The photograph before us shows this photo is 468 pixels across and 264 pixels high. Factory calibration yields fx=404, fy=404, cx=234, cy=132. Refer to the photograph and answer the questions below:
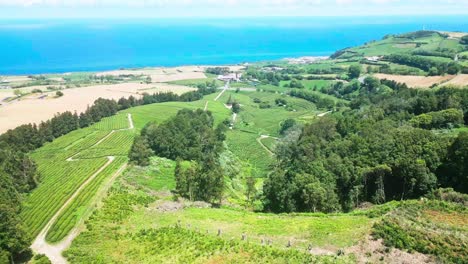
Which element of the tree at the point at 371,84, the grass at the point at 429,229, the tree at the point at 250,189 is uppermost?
the tree at the point at 371,84

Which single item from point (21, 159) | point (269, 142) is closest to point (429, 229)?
point (21, 159)

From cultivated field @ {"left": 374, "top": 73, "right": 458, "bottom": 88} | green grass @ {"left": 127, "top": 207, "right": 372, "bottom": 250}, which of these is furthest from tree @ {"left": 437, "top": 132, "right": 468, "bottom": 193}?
cultivated field @ {"left": 374, "top": 73, "right": 458, "bottom": 88}

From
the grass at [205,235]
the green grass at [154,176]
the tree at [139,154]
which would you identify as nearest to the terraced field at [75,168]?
the tree at [139,154]

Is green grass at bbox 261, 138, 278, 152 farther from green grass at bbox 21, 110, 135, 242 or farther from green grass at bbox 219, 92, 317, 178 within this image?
green grass at bbox 21, 110, 135, 242

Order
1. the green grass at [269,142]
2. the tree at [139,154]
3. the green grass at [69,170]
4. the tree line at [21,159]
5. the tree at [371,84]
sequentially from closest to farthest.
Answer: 1. the tree line at [21,159]
2. the green grass at [69,170]
3. the tree at [139,154]
4. the green grass at [269,142]
5. the tree at [371,84]

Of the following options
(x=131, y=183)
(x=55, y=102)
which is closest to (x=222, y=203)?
(x=131, y=183)

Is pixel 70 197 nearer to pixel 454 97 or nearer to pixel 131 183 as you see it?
pixel 131 183

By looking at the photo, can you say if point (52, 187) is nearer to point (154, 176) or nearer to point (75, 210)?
point (75, 210)

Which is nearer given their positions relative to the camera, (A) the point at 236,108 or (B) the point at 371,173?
(B) the point at 371,173

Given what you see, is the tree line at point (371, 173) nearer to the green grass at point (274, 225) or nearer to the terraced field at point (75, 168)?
the green grass at point (274, 225)
